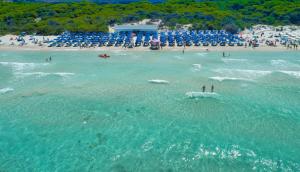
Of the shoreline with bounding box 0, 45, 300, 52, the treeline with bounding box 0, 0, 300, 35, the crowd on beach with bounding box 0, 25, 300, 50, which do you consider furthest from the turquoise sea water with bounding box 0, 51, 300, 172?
the treeline with bounding box 0, 0, 300, 35

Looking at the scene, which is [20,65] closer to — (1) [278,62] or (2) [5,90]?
(2) [5,90]

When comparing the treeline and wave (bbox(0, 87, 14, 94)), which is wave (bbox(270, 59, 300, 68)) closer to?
the treeline

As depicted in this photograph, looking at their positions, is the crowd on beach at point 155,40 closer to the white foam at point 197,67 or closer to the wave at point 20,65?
the white foam at point 197,67

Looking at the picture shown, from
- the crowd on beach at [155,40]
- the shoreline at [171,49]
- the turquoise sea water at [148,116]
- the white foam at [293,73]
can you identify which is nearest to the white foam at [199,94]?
the turquoise sea water at [148,116]

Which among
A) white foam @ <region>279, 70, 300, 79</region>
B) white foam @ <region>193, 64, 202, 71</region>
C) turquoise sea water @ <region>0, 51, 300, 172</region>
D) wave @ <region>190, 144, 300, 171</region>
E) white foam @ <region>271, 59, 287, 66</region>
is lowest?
wave @ <region>190, 144, 300, 171</region>

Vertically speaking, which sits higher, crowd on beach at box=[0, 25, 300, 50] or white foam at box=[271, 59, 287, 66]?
crowd on beach at box=[0, 25, 300, 50]

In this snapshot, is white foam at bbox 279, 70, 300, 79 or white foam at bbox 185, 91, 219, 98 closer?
white foam at bbox 185, 91, 219, 98

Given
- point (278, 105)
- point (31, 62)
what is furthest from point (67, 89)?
point (278, 105)
